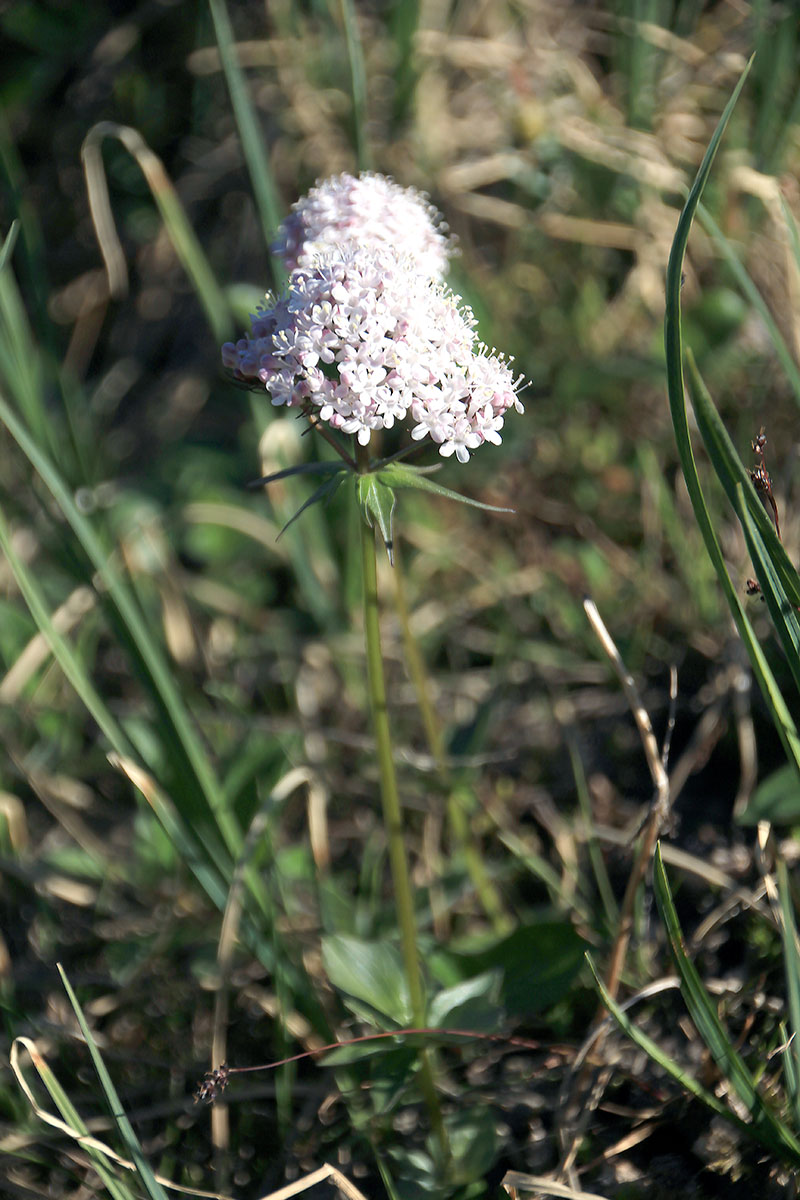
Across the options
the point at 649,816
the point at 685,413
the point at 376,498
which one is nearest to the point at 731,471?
the point at 685,413

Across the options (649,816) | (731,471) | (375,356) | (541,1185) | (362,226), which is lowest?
(541,1185)

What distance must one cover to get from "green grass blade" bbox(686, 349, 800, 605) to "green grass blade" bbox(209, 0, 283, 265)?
3.34 ft

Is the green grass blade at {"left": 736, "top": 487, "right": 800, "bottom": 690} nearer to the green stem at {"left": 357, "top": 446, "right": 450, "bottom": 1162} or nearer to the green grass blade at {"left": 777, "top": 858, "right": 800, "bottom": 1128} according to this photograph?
the green grass blade at {"left": 777, "top": 858, "right": 800, "bottom": 1128}

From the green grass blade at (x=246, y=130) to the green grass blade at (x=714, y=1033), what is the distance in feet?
4.66

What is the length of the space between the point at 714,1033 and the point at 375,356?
1.06 meters

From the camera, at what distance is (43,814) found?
2.30m

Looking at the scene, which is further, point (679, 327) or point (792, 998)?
point (792, 998)

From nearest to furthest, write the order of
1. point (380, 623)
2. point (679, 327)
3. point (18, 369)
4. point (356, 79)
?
point (679, 327)
point (18, 369)
point (356, 79)
point (380, 623)

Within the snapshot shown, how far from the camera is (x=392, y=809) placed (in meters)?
1.45

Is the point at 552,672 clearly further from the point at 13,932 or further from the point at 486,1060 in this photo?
the point at 13,932

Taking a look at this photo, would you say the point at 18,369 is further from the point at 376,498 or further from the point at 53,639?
the point at 376,498

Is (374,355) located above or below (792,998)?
above

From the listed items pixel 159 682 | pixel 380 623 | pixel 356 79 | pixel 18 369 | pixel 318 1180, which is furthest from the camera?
pixel 380 623

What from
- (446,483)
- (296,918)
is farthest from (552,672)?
(296,918)
